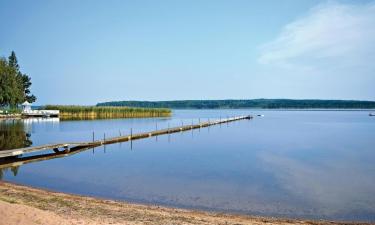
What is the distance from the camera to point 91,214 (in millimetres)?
12289

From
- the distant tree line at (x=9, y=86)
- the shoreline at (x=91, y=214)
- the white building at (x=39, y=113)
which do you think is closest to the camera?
the shoreline at (x=91, y=214)

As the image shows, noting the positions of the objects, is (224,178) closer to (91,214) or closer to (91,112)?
(91,214)

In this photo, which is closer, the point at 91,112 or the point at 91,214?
the point at 91,214

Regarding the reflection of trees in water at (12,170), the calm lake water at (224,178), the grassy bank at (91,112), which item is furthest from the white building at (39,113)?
the reflection of trees in water at (12,170)

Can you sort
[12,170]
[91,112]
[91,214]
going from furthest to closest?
1. [91,112]
2. [12,170]
3. [91,214]

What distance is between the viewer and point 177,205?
52.7ft

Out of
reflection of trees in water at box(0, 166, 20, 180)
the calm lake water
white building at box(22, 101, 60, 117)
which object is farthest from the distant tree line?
reflection of trees in water at box(0, 166, 20, 180)

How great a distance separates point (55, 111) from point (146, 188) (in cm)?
6875

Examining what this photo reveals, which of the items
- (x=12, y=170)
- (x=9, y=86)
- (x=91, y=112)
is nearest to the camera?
(x=12, y=170)

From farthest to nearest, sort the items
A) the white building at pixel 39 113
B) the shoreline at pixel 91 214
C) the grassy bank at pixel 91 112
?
the grassy bank at pixel 91 112, the white building at pixel 39 113, the shoreline at pixel 91 214

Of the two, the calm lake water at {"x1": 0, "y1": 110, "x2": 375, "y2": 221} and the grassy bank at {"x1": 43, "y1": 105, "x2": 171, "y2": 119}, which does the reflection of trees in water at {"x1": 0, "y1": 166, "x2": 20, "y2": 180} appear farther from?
the grassy bank at {"x1": 43, "y1": 105, "x2": 171, "y2": 119}

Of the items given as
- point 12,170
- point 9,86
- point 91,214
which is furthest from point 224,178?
point 9,86

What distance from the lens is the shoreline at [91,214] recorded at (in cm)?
1035

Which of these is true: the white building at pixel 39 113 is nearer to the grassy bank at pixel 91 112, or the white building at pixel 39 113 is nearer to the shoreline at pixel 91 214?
the grassy bank at pixel 91 112
